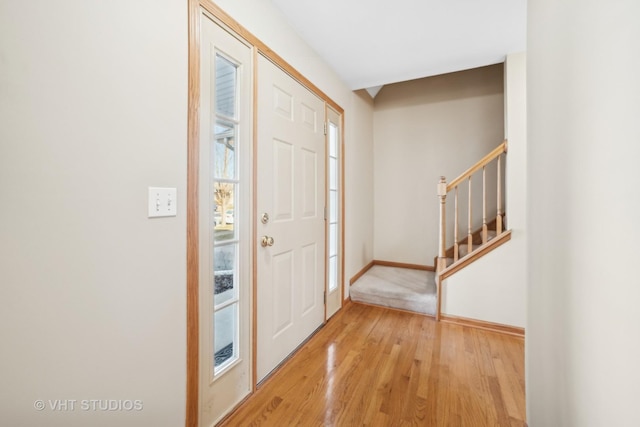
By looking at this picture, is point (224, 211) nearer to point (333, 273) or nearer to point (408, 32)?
point (333, 273)

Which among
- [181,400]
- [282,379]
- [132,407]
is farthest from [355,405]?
[132,407]

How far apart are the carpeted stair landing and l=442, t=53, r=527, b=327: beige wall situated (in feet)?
1.46

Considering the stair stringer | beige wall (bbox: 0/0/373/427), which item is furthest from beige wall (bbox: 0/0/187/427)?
the stair stringer

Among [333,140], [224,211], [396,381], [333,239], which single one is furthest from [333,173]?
[396,381]

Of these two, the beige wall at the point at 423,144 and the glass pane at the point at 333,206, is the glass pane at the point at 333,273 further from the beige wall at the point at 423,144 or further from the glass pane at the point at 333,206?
the beige wall at the point at 423,144

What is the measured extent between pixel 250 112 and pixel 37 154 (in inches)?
37.2

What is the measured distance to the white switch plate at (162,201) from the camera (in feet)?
3.34

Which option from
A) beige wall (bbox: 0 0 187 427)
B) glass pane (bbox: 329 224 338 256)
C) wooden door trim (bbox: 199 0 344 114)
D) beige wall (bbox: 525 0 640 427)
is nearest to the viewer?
beige wall (bbox: 525 0 640 427)

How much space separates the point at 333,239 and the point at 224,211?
141 centimetres

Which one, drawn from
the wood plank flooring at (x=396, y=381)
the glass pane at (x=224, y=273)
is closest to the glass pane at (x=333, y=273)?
the wood plank flooring at (x=396, y=381)

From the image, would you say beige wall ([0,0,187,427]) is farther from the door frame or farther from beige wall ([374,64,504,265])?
beige wall ([374,64,504,265])

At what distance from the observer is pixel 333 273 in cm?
263

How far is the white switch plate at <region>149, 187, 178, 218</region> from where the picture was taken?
1020mm

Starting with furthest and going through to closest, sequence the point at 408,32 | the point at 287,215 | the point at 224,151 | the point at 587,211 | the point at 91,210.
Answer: the point at 408,32, the point at 287,215, the point at 224,151, the point at 91,210, the point at 587,211
